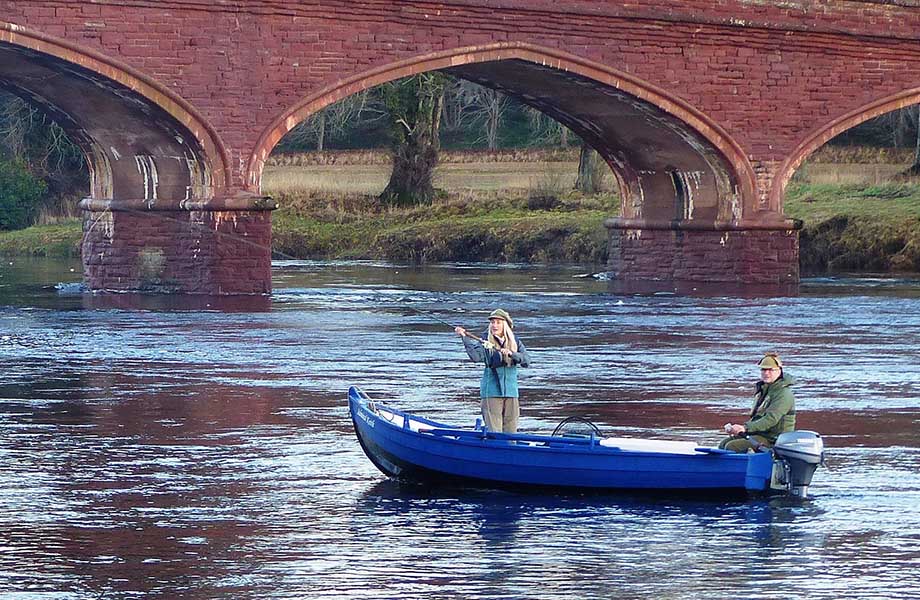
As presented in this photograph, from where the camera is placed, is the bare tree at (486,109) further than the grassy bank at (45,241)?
Yes

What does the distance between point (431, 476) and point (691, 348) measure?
10.9 metres

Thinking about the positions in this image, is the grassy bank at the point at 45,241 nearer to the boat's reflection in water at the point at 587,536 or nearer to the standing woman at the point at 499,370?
the standing woman at the point at 499,370

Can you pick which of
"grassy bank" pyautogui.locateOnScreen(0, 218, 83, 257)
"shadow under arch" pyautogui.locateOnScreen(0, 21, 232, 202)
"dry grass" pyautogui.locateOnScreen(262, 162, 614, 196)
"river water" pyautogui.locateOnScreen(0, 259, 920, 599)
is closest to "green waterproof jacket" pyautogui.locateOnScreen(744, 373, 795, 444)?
"river water" pyautogui.locateOnScreen(0, 259, 920, 599)

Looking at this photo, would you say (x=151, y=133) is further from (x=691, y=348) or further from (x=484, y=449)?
(x=484, y=449)

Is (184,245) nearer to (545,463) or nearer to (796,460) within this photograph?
(545,463)

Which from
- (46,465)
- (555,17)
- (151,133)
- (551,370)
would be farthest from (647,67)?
(46,465)

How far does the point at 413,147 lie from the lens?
5319cm

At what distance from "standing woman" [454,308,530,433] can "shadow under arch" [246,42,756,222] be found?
17701mm

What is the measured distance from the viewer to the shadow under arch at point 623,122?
31.8 m

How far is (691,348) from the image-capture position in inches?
930

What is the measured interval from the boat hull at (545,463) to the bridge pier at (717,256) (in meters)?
22.2

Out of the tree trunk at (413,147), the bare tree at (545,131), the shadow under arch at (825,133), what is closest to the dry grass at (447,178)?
the tree trunk at (413,147)

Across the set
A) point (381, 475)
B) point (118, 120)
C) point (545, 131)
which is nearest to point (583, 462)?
point (381, 475)

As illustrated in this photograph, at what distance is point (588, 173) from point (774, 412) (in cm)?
4170
